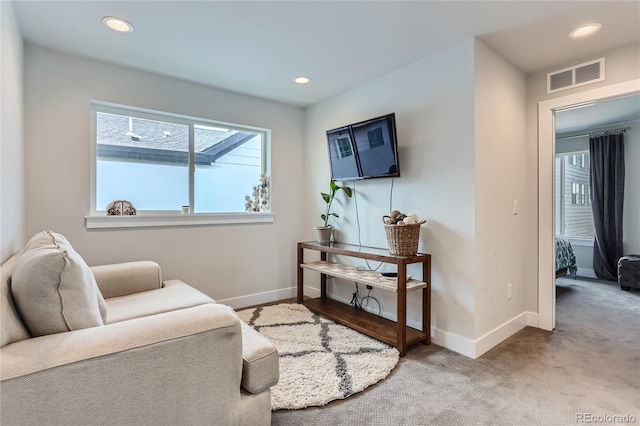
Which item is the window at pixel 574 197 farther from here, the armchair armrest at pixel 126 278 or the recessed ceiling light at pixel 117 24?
the recessed ceiling light at pixel 117 24

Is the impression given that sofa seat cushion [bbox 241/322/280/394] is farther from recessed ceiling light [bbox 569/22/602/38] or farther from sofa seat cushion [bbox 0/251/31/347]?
recessed ceiling light [bbox 569/22/602/38]

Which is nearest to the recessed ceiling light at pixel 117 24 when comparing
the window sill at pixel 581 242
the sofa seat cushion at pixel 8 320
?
the sofa seat cushion at pixel 8 320

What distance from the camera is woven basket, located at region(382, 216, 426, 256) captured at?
2459mm

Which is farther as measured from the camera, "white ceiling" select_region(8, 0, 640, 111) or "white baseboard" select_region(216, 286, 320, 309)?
"white baseboard" select_region(216, 286, 320, 309)

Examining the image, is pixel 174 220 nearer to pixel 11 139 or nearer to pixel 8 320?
pixel 11 139

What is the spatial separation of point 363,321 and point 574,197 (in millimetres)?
5144

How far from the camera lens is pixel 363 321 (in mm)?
2863

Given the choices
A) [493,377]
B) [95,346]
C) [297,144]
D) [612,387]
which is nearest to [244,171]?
[297,144]

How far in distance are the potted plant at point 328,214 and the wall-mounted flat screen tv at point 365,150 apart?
5.1 inches

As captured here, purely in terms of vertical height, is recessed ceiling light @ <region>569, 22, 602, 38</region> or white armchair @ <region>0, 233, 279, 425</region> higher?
recessed ceiling light @ <region>569, 22, 602, 38</region>

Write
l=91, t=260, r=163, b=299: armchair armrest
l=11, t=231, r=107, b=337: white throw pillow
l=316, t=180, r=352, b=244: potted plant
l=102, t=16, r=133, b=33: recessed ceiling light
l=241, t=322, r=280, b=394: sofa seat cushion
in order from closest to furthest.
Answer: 1. l=11, t=231, r=107, b=337: white throw pillow
2. l=241, t=322, r=280, b=394: sofa seat cushion
3. l=102, t=16, r=133, b=33: recessed ceiling light
4. l=91, t=260, r=163, b=299: armchair armrest
5. l=316, t=180, r=352, b=244: potted plant

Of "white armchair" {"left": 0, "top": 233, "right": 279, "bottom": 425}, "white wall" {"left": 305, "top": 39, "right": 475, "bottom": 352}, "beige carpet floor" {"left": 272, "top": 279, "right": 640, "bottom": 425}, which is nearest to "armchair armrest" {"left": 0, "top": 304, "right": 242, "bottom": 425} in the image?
"white armchair" {"left": 0, "top": 233, "right": 279, "bottom": 425}

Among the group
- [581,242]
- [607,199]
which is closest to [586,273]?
[581,242]

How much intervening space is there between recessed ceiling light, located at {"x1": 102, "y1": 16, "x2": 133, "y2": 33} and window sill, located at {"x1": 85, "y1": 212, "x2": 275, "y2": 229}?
4.89ft
